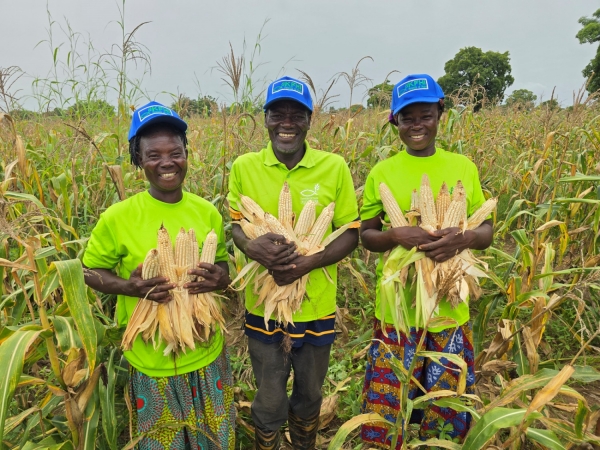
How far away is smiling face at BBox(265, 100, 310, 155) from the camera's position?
2033 mm

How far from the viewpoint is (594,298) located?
11.1ft

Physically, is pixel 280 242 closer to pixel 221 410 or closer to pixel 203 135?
pixel 221 410

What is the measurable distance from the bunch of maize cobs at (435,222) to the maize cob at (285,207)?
1.73ft

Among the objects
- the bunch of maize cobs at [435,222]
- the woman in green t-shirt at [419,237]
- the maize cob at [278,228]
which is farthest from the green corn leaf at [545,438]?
the maize cob at [278,228]

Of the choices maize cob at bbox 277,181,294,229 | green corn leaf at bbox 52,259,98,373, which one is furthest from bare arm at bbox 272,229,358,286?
green corn leaf at bbox 52,259,98,373

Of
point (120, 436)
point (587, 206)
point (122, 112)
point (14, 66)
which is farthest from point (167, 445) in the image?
point (587, 206)

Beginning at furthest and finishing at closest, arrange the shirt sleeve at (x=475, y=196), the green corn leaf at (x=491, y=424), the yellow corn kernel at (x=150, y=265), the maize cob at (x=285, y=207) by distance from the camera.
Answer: the shirt sleeve at (x=475, y=196)
the maize cob at (x=285, y=207)
the yellow corn kernel at (x=150, y=265)
the green corn leaf at (x=491, y=424)

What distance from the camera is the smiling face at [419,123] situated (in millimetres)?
2115

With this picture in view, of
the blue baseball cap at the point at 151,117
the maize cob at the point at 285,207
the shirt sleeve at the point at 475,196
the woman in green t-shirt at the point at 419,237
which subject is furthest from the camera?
the shirt sleeve at the point at 475,196

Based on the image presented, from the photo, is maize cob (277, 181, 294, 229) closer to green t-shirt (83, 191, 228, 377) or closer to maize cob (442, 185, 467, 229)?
green t-shirt (83, 191, 228, 377)

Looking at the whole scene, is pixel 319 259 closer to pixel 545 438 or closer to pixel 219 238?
pixel 219 238

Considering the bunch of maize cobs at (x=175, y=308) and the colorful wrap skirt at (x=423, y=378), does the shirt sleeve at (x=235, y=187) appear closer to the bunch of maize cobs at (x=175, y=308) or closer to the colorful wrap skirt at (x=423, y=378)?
the bunch of maize cobs at (x=175, y=308)

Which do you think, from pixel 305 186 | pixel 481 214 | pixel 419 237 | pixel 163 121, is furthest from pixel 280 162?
pixel 481 214

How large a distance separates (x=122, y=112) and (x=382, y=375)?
329cm
